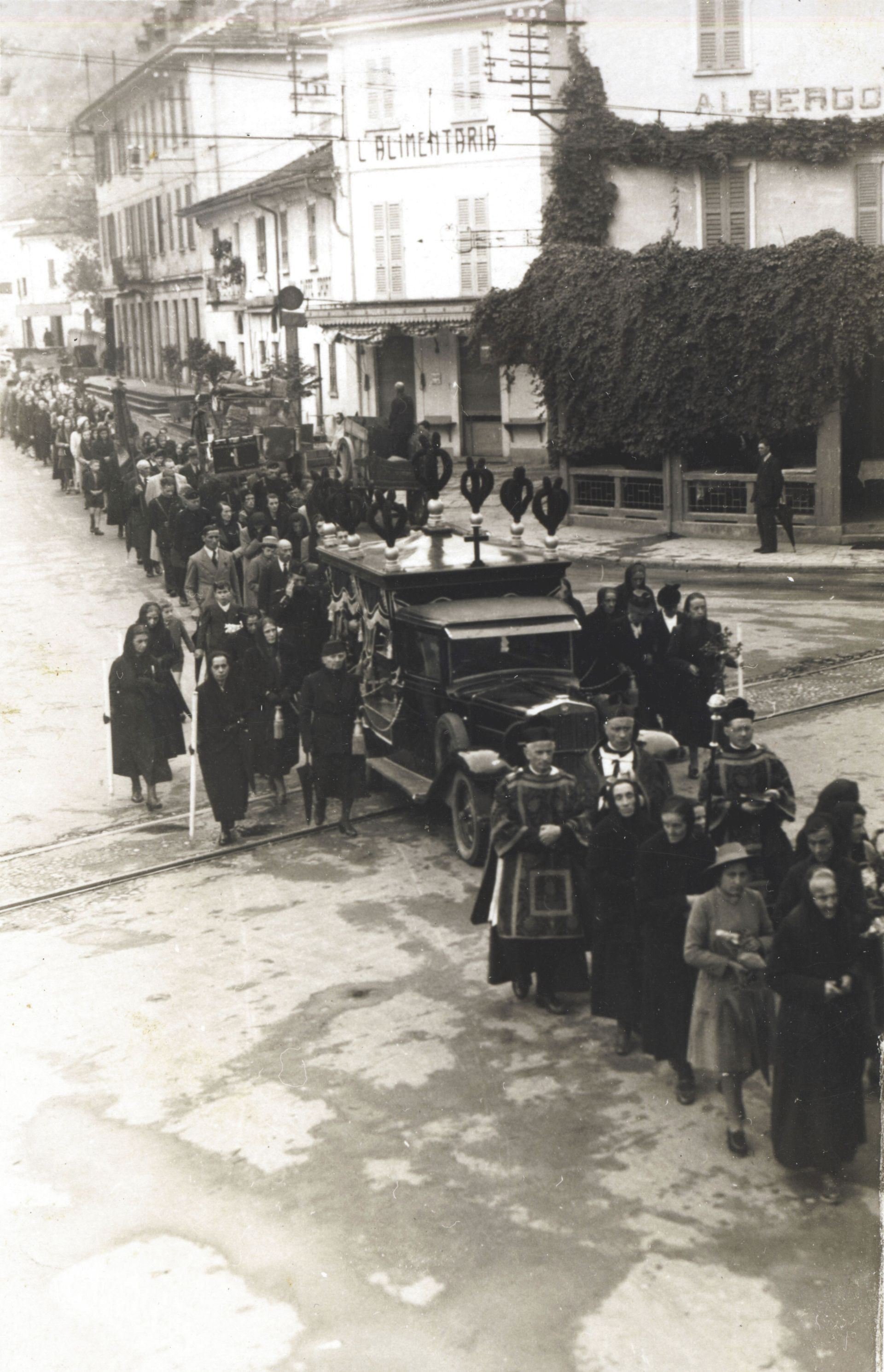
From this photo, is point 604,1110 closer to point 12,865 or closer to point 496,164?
point 12,865

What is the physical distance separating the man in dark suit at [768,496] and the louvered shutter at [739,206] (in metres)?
4.90

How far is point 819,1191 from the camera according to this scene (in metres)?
6.90

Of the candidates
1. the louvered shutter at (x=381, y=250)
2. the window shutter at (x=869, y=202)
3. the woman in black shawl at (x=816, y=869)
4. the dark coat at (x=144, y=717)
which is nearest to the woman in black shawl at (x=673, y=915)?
the woman in black shawl at (x=816, y=869)

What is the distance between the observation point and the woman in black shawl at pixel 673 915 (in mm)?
7750

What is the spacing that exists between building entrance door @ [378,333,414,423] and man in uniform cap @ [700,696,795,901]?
3000 cm

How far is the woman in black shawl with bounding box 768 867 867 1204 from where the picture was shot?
6836 mm

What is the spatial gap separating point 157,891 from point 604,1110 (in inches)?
185

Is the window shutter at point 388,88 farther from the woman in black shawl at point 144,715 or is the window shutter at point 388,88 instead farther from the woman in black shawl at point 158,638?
the woman in black shawl at point 144,715

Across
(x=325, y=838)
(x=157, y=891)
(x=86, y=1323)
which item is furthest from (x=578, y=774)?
(x=86, y=1323)

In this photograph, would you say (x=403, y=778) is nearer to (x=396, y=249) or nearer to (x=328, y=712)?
(x=328, y=712)

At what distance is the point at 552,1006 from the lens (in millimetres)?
8992

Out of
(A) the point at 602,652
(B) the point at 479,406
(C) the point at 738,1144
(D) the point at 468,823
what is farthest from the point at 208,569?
(B) the point at 479,406

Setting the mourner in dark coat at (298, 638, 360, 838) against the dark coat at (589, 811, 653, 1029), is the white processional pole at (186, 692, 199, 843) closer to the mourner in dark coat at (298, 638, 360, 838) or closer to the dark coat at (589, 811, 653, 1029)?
the mourner in dark coat at (298, 638, 360, 838)

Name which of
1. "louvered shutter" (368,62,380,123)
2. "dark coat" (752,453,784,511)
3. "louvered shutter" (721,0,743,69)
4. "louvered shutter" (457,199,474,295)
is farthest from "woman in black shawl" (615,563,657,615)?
"louvered shutter" (368,62,380,123)
